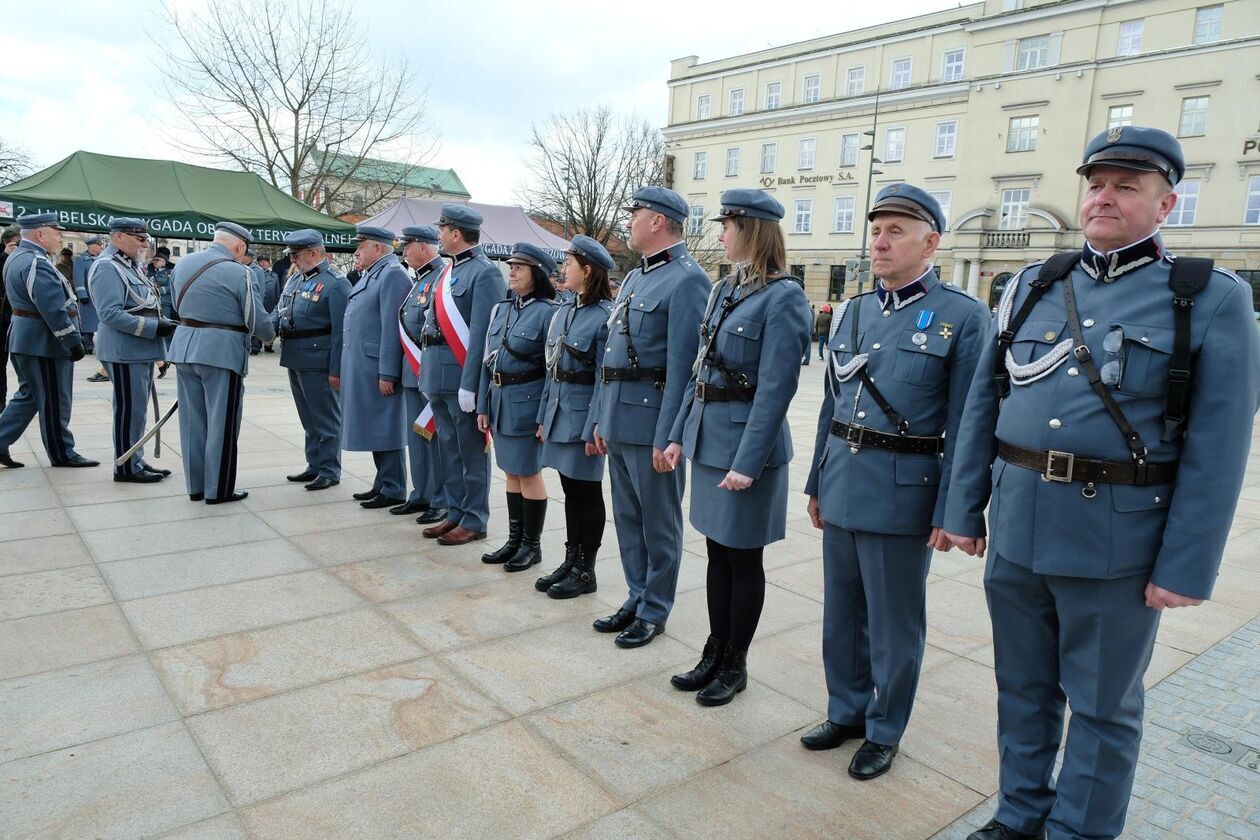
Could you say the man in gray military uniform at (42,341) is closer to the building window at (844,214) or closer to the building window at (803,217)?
the building window at (844,214)

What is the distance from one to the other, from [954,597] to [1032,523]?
2.70 metres

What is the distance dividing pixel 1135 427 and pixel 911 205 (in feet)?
3.42

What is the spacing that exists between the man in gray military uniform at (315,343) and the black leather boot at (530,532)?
8.11ft

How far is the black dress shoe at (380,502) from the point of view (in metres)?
6.20

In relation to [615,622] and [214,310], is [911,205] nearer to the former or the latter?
[615,622]

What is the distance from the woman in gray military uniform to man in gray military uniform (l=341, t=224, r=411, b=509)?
326 centimetres

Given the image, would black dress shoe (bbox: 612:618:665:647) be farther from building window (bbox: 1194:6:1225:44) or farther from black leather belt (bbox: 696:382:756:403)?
building window (bbox: 1194:6:1225:44)

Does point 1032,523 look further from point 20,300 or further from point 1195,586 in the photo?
point 20,300

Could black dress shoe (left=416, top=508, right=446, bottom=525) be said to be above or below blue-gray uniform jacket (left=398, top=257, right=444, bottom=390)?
below

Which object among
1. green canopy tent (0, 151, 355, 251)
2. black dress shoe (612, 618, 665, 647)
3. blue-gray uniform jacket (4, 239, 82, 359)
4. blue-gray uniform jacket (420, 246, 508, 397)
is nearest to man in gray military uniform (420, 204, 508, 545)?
blue-gray uniform jacket (420, 246, 508, 397)

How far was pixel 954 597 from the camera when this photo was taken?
4746 mm

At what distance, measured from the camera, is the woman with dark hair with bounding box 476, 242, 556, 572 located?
4762 millimetres

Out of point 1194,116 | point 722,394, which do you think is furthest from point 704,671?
point 1194,116

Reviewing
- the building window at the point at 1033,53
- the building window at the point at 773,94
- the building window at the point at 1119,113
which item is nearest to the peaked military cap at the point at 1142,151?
the building window at the point at 1119,113
